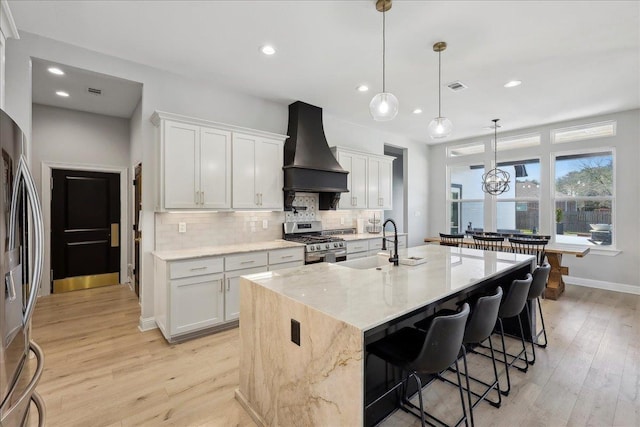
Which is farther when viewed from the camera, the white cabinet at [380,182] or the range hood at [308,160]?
the white cabinet at [380,182]

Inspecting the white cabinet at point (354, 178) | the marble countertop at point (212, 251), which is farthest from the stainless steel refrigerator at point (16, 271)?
the white cabinet at point (354, 178)

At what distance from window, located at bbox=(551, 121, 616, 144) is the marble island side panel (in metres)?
6.53

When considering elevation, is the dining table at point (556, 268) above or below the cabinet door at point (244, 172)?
below

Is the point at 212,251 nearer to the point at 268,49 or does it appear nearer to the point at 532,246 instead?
the point at 268,49

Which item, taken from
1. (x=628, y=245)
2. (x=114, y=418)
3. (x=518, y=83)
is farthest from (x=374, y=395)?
(x=628, y=245)

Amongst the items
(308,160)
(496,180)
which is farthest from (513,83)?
(308,160)

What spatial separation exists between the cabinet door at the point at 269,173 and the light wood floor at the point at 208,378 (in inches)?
70.7

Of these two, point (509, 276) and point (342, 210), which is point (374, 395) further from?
point (342, 210)

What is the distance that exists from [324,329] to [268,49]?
9.26ft

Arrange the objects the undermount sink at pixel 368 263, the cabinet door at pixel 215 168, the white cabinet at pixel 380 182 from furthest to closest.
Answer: the white cabinet at pixel 380 182 < the cabinet door at pixel 215 168 < the undermount sink at pixel 368 263

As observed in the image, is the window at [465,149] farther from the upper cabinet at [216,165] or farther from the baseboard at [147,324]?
the baseboard at [147,324]

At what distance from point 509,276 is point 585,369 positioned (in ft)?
3.05

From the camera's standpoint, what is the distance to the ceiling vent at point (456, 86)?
12.8ft

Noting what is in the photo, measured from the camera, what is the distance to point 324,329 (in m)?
1.44
